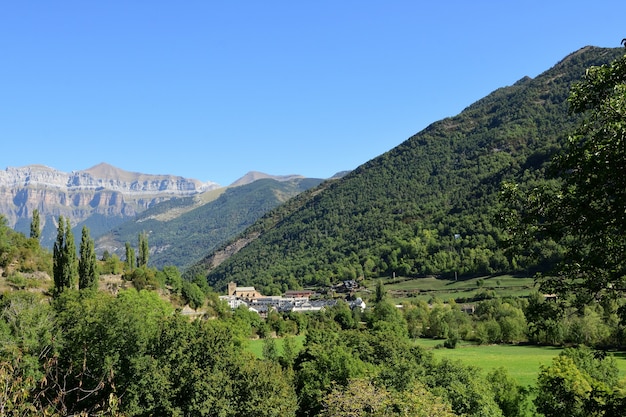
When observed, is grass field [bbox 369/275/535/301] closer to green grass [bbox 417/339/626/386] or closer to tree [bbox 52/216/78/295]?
green grass [bbox 417/339/626/386]

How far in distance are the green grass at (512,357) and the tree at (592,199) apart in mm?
53395

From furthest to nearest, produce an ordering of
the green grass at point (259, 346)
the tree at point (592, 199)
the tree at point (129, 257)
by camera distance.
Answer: the tree at point (129, 257) → the green grass at point (259, 346) → the tree at point (592, 199)

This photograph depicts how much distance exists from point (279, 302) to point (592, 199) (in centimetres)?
15575

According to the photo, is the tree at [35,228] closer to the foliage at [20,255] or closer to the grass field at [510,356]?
the foliage at [20,255]

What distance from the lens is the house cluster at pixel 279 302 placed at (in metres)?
144

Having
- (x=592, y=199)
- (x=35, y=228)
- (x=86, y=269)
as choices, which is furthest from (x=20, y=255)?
(x=592, y=199)

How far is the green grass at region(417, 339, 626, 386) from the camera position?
63.1 meters

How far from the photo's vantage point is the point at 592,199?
1080cm

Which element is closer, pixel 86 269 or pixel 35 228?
pixel 86 269

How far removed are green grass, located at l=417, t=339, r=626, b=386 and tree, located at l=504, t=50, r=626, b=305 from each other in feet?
175

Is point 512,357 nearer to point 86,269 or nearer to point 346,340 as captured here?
point 346,340

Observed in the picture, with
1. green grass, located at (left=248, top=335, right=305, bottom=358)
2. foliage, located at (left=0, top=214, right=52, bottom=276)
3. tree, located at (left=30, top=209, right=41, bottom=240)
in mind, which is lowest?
green grass, located at (left=248, top=335, right=305, bottom=358)

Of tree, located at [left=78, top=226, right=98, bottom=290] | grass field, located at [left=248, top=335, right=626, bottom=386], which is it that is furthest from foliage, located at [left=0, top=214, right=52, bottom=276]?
grass field, located at [left=248, top=335, right=626, bottom=386]

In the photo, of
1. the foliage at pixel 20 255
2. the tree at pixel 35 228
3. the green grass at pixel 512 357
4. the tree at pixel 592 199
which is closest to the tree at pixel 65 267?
the foliage at pixel 20 255
